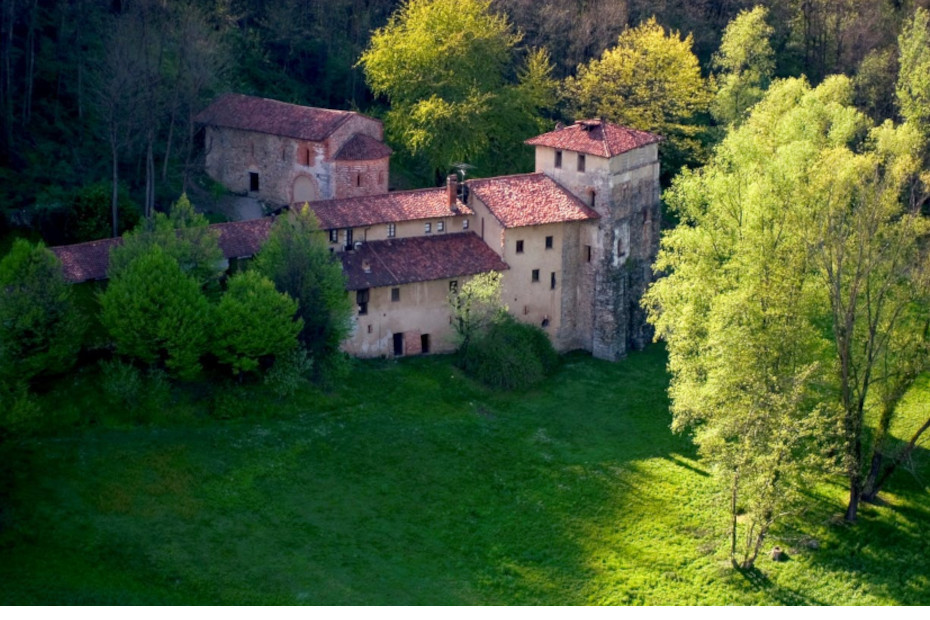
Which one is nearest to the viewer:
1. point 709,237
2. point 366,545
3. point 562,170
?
point 366,545

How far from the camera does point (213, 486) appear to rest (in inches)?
2092

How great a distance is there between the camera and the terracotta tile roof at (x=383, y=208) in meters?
63.6

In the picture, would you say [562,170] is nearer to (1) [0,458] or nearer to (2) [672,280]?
(2) [672,280]

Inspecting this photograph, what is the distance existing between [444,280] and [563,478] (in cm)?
1105

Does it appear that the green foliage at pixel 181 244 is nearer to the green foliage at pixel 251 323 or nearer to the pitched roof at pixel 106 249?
the pitched roof at pixel 106 249

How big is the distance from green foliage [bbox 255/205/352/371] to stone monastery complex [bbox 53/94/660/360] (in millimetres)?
2460

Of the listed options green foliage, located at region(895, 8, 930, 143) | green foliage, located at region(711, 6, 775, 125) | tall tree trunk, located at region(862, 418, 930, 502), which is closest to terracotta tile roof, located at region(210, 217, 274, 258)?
tall tree trunk, located at region(862, 418, 930, 502)

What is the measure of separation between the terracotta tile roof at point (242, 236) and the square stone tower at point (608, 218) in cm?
1365

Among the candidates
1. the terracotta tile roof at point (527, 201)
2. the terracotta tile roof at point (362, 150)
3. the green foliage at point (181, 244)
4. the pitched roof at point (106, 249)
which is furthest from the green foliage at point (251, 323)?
the terracotta tile roof at point (362, 150)

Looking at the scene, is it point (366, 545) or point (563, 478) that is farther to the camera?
point (563, 478)

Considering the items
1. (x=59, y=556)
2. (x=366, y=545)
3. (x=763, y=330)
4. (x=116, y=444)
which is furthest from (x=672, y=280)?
(x=59, y=556)

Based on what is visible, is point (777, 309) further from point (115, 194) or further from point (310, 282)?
point (115, 194)

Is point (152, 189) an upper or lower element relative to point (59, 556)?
upper

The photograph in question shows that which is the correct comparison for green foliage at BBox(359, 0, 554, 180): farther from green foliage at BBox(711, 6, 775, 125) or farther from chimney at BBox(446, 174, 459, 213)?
green foliage at BBox(711, 6, 775, 125)
